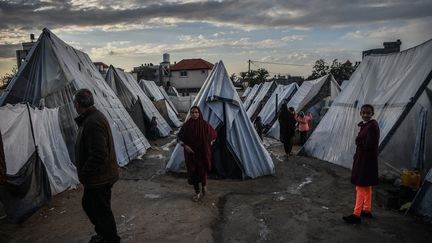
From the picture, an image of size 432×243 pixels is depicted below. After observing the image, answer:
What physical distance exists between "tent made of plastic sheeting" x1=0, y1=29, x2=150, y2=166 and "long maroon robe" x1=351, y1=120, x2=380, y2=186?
585 cm

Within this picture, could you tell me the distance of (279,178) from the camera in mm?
8234

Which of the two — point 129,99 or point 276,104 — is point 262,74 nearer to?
point 276,104

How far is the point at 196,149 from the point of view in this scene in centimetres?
632

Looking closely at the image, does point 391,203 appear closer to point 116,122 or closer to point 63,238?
point 63,238

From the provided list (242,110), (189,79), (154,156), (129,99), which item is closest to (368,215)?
(242,110)

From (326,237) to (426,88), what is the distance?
4.37m

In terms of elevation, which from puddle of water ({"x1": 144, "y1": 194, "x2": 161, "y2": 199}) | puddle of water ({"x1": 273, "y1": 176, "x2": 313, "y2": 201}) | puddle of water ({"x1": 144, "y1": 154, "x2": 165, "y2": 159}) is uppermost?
puddle of water ({"x1": 144, "y1": 194, "x2": 161, "y2": 199})

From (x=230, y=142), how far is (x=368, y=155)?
376 cm

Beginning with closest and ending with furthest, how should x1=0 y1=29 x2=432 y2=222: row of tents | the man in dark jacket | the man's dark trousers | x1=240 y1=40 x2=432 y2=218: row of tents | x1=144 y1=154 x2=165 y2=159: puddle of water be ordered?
the man in dark jacket < the man's dark trousers < x1=240 y1=40 x2=432 y2=218: row of tents < x1=0 y1=29 x2=432 y2=222: row of tents < x1=144 y1=154 x2=165 y2=159: puddle of water

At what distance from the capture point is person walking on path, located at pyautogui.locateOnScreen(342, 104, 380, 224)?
4.93m

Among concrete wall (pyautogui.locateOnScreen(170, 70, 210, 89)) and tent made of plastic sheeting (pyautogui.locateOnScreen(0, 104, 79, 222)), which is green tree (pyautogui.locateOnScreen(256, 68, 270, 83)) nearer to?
concrete wall (pyautogui.locateOnScreen(170, 70, 210, 89))

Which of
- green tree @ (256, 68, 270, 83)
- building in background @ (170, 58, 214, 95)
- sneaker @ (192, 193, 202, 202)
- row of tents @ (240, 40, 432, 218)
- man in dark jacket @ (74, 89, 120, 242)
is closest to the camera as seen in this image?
man in dark jacket @ (74, 89, 120, 242)

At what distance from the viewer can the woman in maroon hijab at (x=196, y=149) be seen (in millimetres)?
6277

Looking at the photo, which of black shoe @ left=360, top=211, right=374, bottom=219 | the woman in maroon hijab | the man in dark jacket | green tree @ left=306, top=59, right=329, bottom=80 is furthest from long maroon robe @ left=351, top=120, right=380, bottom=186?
green tree @ left=306, top=59, right=329, bottom=80
